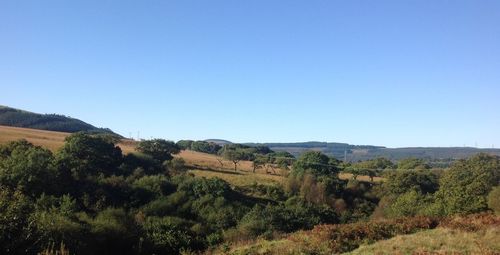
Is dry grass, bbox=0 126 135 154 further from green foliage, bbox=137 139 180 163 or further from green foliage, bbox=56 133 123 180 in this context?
green foliage, bbox=56 133 123 180

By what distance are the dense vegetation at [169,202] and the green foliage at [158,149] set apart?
245mm

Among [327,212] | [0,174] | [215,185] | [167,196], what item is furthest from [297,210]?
[0,174]

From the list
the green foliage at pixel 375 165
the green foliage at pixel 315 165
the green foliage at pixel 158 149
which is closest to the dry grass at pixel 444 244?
the green foliage at pixel 315 165

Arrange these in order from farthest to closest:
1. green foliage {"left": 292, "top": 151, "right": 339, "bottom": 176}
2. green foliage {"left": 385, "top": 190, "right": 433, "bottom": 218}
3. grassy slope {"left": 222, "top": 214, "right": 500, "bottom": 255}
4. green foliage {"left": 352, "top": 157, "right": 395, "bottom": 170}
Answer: green foliage {"left": 352, "top": 157, "right": 395, "bottom": 170}, green foliage {"left": 292, "top": 151, "right": 339, "bottom": 176}, green foliage {"left": 385, "top": 190, "right": 433, "bottom": 218}, grassy slope {"left": 222, "top": 214, "right": 500, "bottom": 255}

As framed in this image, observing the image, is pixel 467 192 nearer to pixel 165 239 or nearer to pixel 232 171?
pixel 165 239

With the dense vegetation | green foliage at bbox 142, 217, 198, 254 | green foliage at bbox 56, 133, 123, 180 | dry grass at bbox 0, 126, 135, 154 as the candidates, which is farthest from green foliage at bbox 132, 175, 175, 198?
dry grass at bbox 0, 126, 135, 154

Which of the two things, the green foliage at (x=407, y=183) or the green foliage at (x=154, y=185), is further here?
the green foliage at (x=407, y=183)

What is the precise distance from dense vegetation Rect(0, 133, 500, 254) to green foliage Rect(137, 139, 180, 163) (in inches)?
9.7

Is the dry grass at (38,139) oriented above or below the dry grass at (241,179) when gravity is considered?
above

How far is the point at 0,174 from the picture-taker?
45.6 meters

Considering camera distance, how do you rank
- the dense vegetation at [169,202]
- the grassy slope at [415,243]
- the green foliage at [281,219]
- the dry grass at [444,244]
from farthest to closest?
the green foliage at [281,219] < the dense vegetation at [169,202] < the grassy slope at [415,243] < the dry grass at [444,244]

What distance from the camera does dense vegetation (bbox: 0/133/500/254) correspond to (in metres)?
25.4

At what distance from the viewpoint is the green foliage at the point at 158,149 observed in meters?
89.0

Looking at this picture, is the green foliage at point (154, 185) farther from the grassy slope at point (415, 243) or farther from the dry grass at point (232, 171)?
the grassy slope at point (415, 243)
